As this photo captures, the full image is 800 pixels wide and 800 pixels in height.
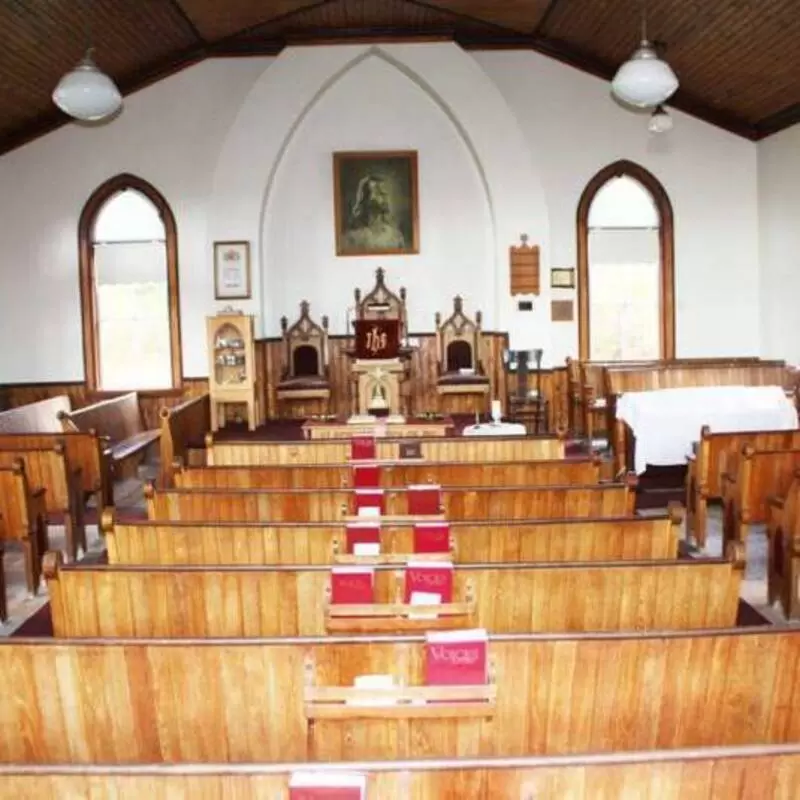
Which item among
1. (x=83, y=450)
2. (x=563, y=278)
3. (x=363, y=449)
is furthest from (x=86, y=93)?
(x=563, y=278)

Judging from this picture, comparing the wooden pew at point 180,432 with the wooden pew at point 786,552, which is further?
the wooden pew at point 180,432

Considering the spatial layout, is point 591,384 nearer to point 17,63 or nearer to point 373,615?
point 17,63

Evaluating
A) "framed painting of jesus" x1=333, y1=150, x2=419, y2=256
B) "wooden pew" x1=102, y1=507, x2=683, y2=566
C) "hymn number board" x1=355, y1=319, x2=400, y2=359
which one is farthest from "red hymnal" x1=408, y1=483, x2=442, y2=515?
"framed painting of jesus" x1=333, y1=150, x2=419, y2=256

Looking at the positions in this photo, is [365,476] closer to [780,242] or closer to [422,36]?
[422,36]

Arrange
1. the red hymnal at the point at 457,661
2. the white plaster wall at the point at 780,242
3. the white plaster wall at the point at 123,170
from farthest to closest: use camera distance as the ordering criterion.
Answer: the white plaster wall at the point at 123,170 < the white plaster wall at the point at 780,242 < the red hymnal at the point at 457,661

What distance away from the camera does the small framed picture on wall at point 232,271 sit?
9984 mm

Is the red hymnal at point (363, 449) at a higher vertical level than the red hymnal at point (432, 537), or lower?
higher

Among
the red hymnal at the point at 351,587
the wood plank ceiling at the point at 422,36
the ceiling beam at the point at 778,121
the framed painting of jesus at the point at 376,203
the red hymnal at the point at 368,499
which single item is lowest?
the red hymnal at the point at 351,587

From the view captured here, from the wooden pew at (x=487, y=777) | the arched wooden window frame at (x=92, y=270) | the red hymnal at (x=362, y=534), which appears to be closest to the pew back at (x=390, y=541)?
the red hymnal at (x=362, y=534)

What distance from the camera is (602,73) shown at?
33.6ft

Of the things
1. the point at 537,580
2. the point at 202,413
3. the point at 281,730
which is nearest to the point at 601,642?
the point at 537,580

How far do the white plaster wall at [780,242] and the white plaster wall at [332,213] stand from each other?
304cm

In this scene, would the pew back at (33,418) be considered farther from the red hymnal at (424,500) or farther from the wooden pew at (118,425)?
the red hymnal at (424,500)

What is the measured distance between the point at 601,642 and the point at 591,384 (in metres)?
7.33
